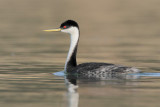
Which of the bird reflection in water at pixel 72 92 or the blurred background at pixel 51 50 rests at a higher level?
the bird reflection in water at pixel 72 92

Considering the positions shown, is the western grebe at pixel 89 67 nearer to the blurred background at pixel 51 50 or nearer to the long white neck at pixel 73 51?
the long white neck at pixel 73 51

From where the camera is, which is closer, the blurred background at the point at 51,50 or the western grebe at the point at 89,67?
the blurred background at the point at 51,50

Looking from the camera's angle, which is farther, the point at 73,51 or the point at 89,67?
the point at 73,51

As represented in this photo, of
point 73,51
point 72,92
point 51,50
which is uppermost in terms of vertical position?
point 73,51

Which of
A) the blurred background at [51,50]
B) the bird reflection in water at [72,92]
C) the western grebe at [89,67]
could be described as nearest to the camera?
the bird reflection in water at [72,92]

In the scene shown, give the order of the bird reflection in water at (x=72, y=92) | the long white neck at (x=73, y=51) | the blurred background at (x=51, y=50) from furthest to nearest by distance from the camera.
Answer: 1. the long white neck at (x=73, y=51)
2. the blurred background at (x=51, y=50)
3. the bird reflection in water at (x=72, y=92)

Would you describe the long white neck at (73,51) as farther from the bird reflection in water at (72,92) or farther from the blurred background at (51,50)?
the bird reflection in water at (72,92)

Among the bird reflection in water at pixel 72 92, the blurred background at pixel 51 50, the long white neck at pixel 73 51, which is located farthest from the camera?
the long white neck at pixel 73 51

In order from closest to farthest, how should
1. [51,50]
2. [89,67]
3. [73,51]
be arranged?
[89,67]
[73,51]
[51,50]

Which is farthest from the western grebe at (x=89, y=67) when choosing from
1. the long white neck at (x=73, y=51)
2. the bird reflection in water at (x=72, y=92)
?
the bird reflection in water at (x=72, y=92)

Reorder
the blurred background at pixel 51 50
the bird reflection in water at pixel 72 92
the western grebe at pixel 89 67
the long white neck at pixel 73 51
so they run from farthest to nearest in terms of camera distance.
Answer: the long white neck at pixel 73 51 < the western grebe at pixel 89 67 < the blurred background at pixel 51 50 < the bird reflection in water at pixel 72 92

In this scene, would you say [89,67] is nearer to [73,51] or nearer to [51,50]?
[73,51]

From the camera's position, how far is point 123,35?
32.6 metres

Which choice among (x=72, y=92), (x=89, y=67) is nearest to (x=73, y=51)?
(x=89, y=67)
